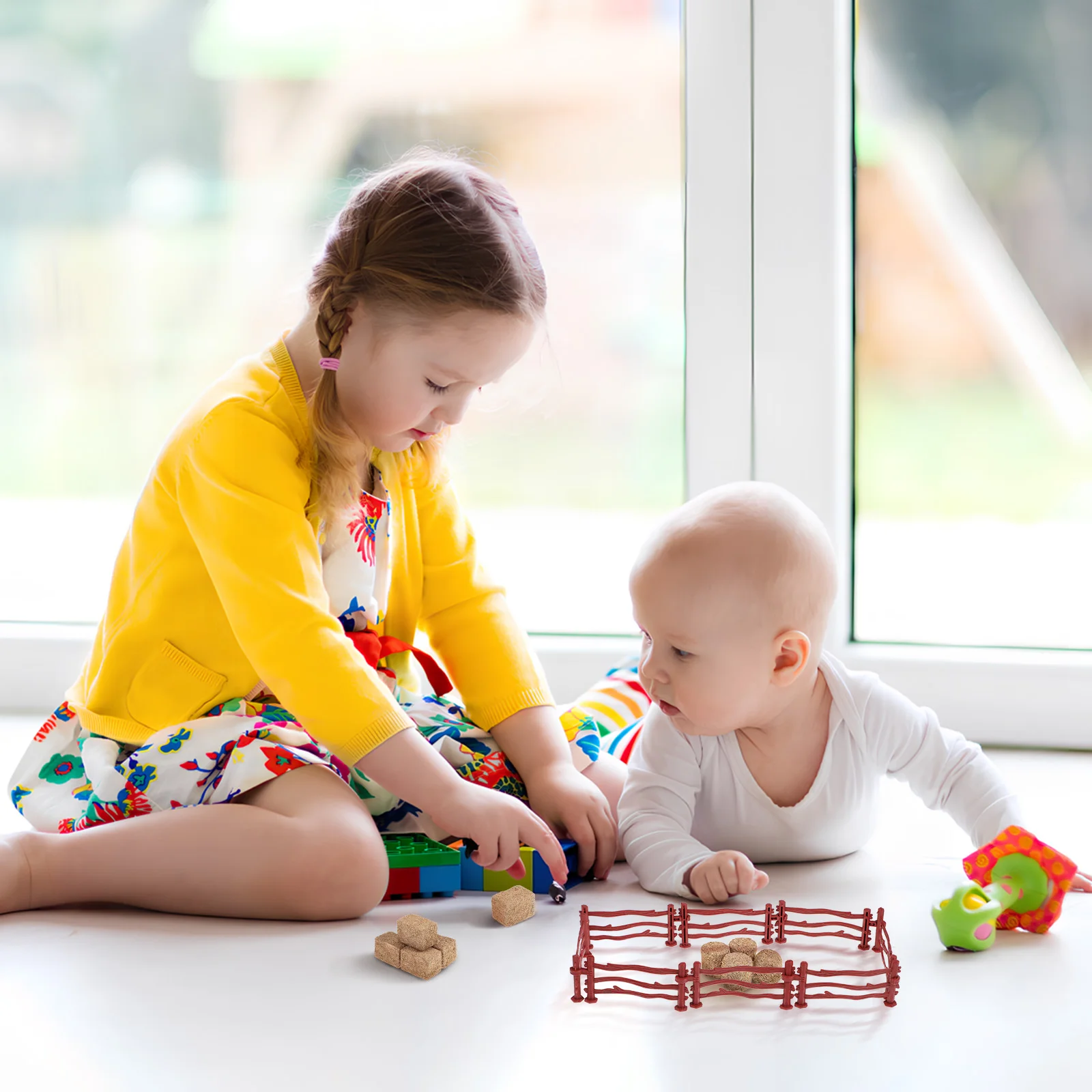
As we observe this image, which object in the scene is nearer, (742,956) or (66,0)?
(742,956)

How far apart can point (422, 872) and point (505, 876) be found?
0.21ft

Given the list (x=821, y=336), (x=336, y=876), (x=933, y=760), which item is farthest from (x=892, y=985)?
(x=821, y=336)

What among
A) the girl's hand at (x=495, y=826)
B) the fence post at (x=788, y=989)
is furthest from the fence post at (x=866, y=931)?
the girl's hand at (x=495, y=826)

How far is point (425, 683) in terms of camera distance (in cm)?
136

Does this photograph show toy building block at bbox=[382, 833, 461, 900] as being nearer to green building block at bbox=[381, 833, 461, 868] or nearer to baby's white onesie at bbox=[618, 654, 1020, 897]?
green building block at bbox=[381, 833, 461, 868]

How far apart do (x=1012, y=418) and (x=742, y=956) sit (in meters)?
0.86

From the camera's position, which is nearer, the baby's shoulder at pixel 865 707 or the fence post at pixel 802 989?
the fence post at pixel 802 989

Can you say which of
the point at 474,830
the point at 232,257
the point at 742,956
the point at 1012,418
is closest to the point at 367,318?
the point at 474,830

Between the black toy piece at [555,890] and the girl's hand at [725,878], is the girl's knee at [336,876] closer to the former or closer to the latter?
the black toy piece at [555,890]

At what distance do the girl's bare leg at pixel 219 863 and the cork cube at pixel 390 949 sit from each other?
0.08 metres

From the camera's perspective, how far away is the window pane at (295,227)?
151 centimetres

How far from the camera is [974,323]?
4.77 ft

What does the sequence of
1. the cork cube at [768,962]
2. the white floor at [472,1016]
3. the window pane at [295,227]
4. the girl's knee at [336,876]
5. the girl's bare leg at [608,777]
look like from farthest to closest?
the window pane at [295,227] → the girl's bare leg at [608,777] → the girl's knee at [336,876] → the cork cube at [768,962] → the white floor at [472,1016]

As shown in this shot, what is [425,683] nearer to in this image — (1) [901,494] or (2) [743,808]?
(2) [743,808]
